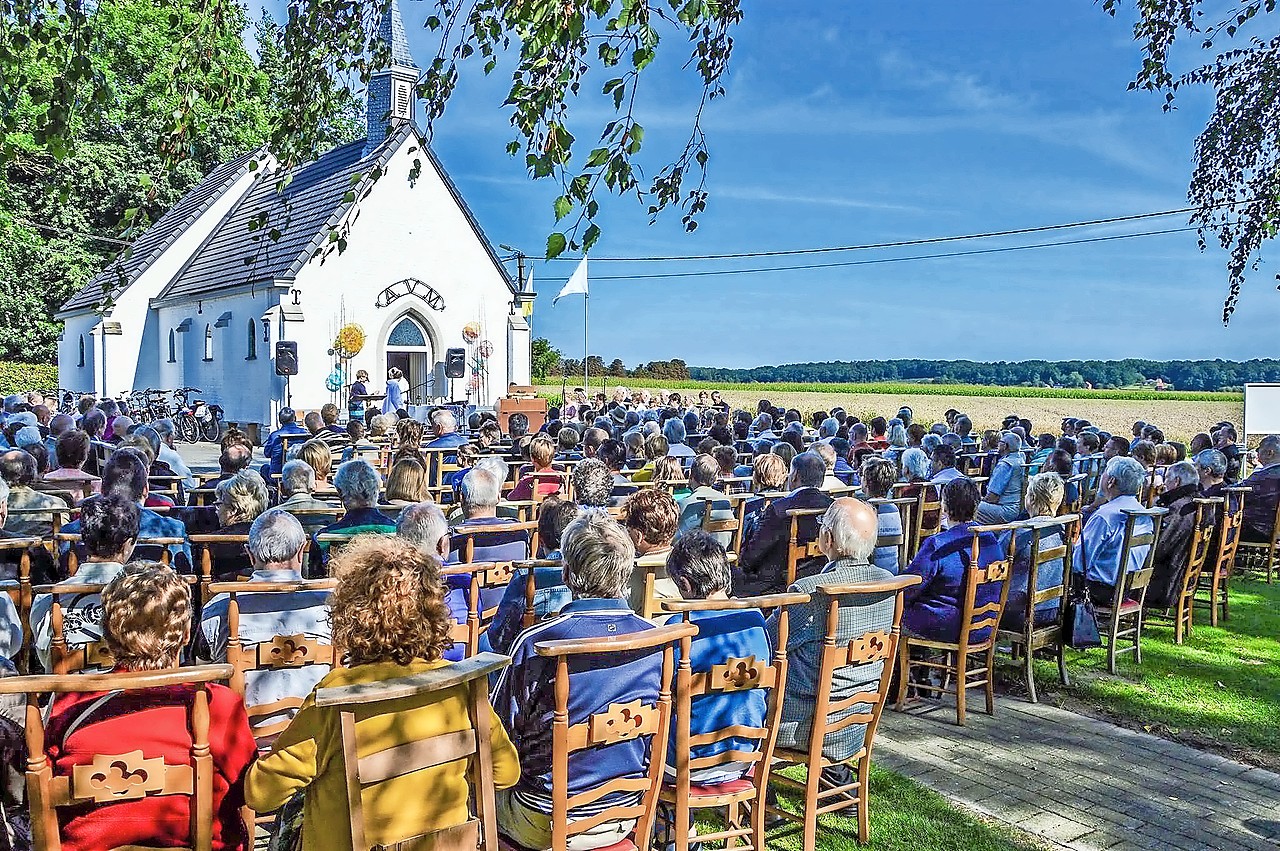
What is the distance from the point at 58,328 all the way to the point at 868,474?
3786cm

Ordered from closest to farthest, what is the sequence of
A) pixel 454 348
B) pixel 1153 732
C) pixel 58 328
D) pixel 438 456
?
pixel 1153 732
pixel 438 456
pixel 454 348
pixel 58 328

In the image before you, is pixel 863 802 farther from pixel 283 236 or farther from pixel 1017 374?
pixel 1017 374

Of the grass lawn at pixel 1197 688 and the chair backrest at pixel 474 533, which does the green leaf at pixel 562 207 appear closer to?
the chair backrest at pixel 474 533

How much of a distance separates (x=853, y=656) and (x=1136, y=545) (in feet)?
12.4

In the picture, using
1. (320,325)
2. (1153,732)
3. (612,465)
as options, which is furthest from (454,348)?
(1153,732)

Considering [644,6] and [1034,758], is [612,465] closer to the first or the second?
[1034,758]

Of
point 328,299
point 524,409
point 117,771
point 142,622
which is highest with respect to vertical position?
point 328,299

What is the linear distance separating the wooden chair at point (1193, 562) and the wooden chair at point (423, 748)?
613 cm

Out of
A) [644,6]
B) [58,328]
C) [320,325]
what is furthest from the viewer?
[58,328]

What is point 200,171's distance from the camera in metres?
40.4

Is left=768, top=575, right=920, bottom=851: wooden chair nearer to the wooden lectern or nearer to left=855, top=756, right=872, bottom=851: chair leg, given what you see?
left=855, top=756, right=872, bottom=851: chair leg

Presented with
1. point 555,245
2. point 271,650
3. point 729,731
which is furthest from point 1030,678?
point 271,650

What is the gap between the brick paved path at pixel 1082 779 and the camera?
414cm

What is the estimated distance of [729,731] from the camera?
11.0ft
